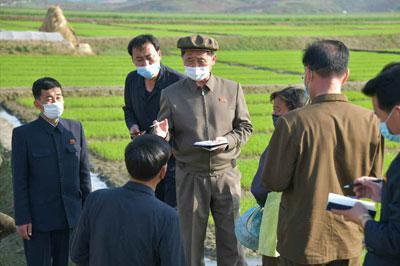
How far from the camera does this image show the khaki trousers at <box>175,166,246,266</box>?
5.10 meters

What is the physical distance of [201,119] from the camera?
16.6 feet

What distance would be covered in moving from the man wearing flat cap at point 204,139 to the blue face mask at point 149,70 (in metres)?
0.33

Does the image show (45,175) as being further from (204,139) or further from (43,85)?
(204,139)

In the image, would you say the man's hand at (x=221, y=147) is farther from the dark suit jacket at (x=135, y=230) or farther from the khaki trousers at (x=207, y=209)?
the dark suit jacket at (x=135, y=230)

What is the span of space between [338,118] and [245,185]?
5.56m

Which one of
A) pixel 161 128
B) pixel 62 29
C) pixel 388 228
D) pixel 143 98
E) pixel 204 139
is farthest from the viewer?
pixel 62 29

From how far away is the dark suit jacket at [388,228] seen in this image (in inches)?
113

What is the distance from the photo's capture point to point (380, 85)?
2.98 meters

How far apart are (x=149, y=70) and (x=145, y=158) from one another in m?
2.32

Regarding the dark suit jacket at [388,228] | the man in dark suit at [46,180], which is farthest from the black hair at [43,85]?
the dark suit jacket at [388,228]

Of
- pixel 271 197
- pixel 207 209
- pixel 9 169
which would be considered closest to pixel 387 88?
pixel 271 197

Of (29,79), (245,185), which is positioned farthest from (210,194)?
(29,79)

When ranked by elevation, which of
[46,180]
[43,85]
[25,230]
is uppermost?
[43,85]

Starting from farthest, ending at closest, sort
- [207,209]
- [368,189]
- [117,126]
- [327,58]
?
[117,126], [207,209], [327,58], [368,189]
